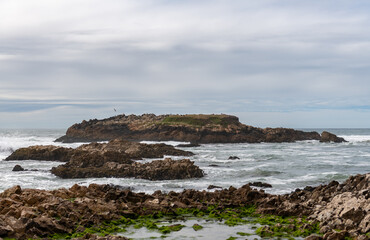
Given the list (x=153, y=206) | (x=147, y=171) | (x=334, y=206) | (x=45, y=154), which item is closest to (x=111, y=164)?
(x=147, y=171)

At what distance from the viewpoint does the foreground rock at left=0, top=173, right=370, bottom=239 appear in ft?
43.5

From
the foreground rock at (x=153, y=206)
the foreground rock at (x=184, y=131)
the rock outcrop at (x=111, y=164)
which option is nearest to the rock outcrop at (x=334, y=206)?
the foreground rock at (x=153, y=206)

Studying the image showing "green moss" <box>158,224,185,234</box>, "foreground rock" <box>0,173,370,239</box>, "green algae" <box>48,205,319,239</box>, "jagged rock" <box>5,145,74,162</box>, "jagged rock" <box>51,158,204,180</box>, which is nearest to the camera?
"foreground rock" <box>0,173,370,239</box>

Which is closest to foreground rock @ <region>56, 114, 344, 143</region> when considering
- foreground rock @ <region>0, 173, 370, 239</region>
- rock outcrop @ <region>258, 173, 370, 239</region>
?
foreground rock @ <region>0, 173, 370, 239</region>

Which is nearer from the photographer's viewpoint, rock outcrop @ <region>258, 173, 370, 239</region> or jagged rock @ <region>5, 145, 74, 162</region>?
rock outcrop @ <region>258, 173, 370, 239</region>

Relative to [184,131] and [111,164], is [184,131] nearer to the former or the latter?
[184,131]

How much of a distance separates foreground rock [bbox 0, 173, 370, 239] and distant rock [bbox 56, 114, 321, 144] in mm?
65259

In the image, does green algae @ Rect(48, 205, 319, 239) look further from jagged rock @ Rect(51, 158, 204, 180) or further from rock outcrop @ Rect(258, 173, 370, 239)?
jagged rock @ Rect(51, 158, 204, 180)

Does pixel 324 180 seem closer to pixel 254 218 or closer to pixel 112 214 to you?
pixel 254 218

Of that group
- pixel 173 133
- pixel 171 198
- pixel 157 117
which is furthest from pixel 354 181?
pixel 157 117

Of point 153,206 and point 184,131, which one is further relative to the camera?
point 184,131

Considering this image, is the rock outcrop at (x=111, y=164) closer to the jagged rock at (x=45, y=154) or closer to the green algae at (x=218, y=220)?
the jagged rock at (x=45, y=154)

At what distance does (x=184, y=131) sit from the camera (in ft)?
294

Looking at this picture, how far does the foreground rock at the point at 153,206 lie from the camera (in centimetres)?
1327
